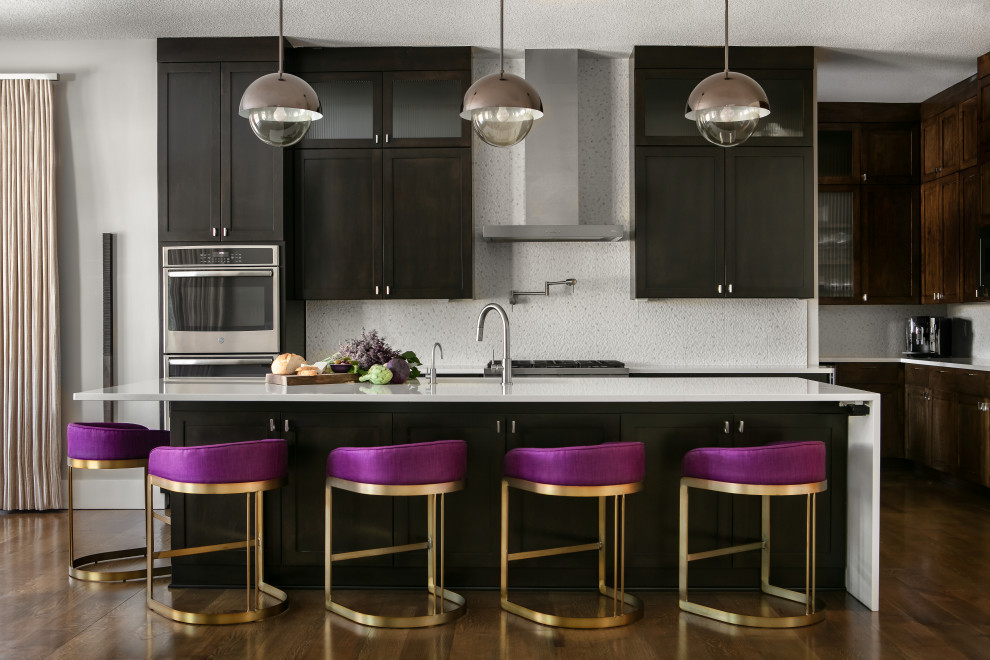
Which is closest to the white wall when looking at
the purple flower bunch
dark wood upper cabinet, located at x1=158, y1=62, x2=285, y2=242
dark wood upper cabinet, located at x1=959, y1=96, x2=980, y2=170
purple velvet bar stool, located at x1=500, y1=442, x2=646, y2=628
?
dark wood upper cabinet, located at x1=158, y1=62, x2=285, y2=242

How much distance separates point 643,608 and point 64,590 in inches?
94.5

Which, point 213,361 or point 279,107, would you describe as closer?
point 279,107

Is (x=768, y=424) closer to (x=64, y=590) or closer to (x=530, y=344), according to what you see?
(x=530, y=344)

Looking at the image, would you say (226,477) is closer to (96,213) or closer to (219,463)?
(219,463)

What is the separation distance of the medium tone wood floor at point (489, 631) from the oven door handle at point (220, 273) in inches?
73.0

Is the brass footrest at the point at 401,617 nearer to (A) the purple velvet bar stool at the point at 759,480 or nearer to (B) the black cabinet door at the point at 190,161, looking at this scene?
(A) the purple velvet bar stool at the point at 759,480

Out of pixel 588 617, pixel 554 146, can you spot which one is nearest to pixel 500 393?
pixel 588 617

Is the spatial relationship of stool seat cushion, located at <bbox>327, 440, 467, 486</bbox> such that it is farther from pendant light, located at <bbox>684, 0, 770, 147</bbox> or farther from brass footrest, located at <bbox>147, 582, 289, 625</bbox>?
pendant light, located at <bbox>684, 0, 770, 147</bbox>

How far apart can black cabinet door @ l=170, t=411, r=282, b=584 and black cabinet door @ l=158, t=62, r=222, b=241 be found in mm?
1926

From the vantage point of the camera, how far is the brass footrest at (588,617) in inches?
123

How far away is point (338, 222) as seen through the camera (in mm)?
5379

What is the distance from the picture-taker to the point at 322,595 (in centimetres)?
350

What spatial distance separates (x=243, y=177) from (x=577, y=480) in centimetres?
317

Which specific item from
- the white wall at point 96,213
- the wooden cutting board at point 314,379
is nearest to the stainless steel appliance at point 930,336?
the wooden cutting board at point 314,379
